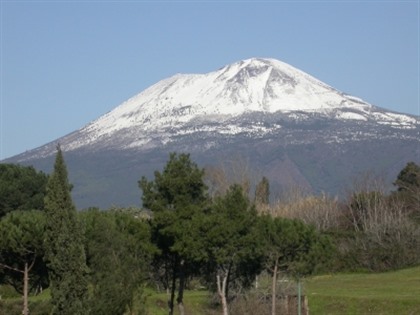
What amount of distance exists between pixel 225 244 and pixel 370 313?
28.3 ft

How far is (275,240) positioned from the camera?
33.8 m

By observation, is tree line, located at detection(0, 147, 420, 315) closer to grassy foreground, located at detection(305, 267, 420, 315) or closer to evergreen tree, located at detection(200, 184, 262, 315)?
evergreen tree, located at detection(200, 184, 262, 315)

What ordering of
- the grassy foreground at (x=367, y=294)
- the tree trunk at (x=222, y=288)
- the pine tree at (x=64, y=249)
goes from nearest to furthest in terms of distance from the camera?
the pine tree at (x=64, y=249), the tree trunk at (x=222, y=288), the grassy foreground at (x=367, y=294)

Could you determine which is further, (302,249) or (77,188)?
(77,188)

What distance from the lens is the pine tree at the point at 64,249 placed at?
29203 millimetres

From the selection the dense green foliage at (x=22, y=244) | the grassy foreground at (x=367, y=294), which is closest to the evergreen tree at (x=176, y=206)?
the dense green foliage at (x=22, y=244)

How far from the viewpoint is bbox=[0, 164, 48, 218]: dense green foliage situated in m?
46.8

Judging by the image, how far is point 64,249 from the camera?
96.1 ft

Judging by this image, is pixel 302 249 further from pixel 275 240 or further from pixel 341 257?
pixel 341 257

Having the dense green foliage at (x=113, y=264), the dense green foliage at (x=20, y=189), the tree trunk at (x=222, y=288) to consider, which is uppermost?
the dense green foliage at (x=20, y=189)

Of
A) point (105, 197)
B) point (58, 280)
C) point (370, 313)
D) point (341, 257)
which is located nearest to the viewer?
point (58, 280)

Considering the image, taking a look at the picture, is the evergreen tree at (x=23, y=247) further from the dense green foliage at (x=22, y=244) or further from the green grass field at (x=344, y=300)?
the green grass field at (x=344, y=300)

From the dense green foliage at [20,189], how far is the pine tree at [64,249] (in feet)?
57.0

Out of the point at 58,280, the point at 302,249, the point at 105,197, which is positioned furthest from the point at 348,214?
the point at 105,197
